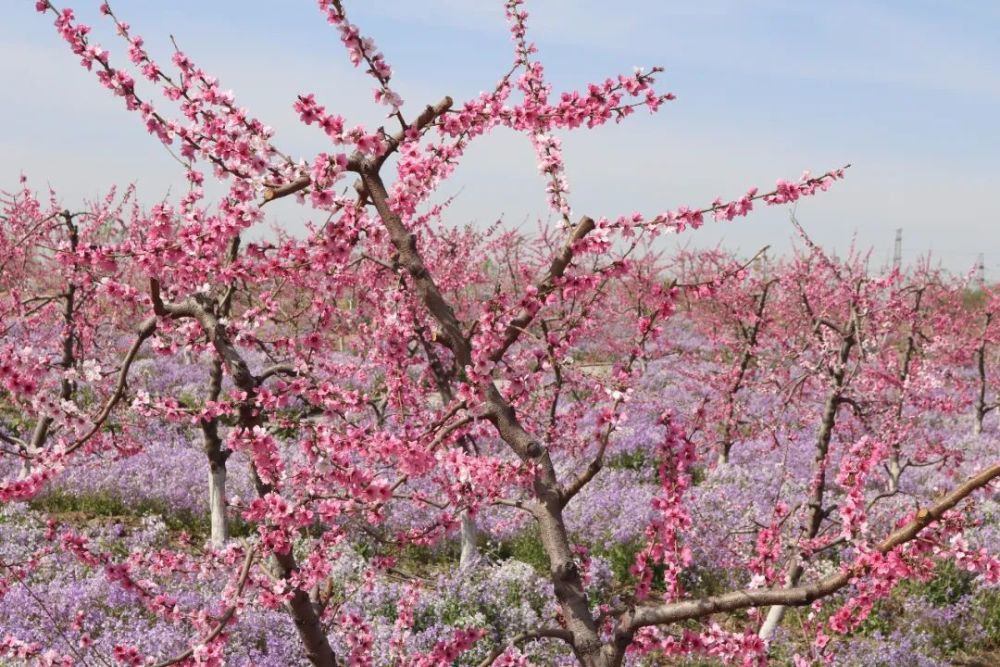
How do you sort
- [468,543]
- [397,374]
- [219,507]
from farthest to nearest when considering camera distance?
[468,543] < [219,507] < [397,374]

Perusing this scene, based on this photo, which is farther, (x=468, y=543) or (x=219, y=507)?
(x=468, y=543)

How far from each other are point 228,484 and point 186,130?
8.73 m

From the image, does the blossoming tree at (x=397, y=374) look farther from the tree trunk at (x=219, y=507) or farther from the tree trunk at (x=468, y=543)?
the tree trunk at (x=468, y=543)

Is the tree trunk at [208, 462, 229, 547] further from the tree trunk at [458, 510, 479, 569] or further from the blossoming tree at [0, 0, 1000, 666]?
the blossoming tree at [0, 0, 1000, 666]

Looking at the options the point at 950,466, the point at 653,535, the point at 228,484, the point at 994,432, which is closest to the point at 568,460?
the point at 228,484

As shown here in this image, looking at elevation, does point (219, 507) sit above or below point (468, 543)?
above

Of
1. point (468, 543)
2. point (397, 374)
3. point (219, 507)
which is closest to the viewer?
point (397, 374)

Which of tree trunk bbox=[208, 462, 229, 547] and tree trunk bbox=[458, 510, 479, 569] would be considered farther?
tree trunk bbox=[458, 510, 479, 569]

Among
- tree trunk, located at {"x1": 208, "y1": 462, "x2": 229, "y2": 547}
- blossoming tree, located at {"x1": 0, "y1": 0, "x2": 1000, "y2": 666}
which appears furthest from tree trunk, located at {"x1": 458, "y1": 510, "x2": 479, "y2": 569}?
blossoming tree, located at {"x1": 0, "y1": 0, "x2": 1000, "y2": 666}

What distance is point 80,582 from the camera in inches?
309

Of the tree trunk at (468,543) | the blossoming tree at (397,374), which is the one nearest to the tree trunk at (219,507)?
the tree trunk at (468,543)

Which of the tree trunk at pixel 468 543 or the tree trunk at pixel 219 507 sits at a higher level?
the tree trunk at pixel 219 507

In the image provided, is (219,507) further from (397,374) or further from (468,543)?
(397,374)

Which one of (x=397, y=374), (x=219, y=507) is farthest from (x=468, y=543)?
(x=397, y=374)
